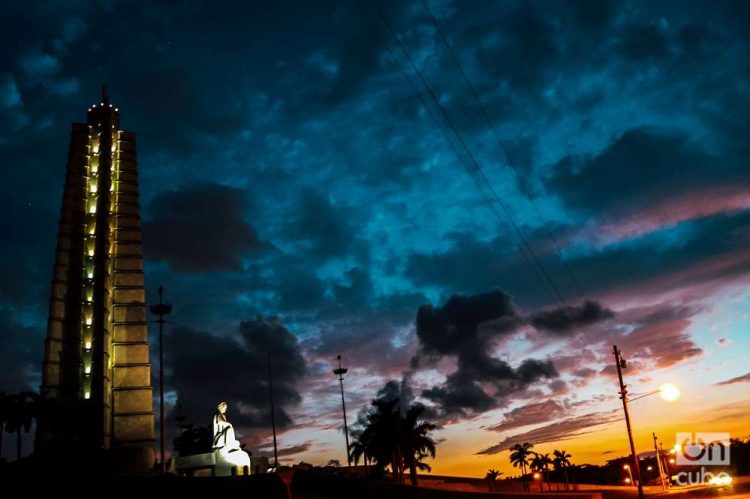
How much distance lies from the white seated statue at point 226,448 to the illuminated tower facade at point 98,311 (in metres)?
14.6

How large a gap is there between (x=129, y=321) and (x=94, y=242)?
9381mm

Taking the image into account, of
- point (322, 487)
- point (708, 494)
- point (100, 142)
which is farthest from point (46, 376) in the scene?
point (708, 494)

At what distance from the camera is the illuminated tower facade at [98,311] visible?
189 feet

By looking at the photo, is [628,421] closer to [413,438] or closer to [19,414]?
[413,438]

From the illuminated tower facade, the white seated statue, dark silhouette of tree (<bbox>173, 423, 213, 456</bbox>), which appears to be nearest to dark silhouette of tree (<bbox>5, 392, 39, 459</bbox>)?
the illuminated tower facade

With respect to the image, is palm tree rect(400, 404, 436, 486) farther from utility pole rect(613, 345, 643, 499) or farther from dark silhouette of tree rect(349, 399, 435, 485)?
utility pole rect(613, 345, 643, 499)

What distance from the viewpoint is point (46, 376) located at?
195 feet

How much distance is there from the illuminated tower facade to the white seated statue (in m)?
14.6

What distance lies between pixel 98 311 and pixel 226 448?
28.0 meters

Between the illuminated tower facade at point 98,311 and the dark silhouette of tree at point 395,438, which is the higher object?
the illuminated tower facade at point 98,311

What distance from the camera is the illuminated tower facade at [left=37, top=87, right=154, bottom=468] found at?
57.7m

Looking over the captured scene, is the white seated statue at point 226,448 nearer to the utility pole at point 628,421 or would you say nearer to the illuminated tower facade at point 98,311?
the illuminated tower facade at point 98,311

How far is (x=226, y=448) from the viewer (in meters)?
39.5

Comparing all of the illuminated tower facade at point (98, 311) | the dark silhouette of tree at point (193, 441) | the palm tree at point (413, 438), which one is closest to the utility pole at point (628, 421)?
the palm tree at point (413, 438)
